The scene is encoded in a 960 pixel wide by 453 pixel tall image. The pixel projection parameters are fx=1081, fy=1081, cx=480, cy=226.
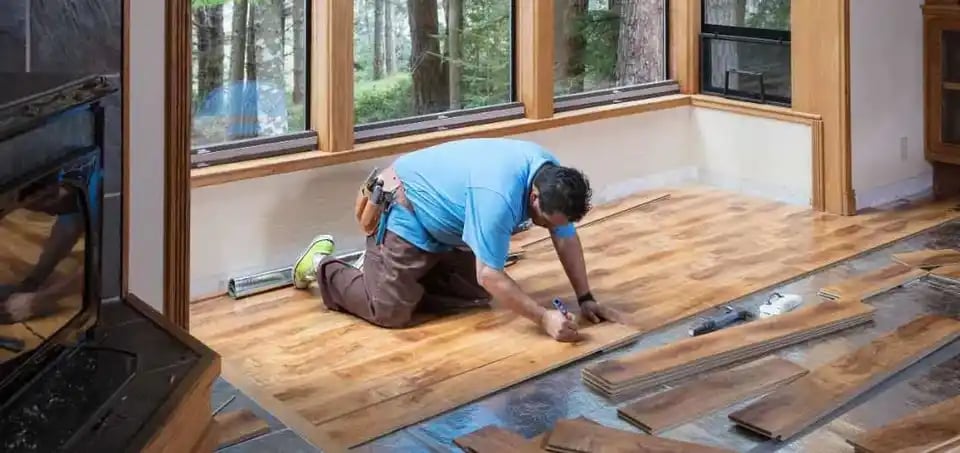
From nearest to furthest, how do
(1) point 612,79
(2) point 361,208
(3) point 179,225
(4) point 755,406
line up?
(3) point 179,225 → (4) point 755,406 → (2) point 361,208 → (1) point 612,79

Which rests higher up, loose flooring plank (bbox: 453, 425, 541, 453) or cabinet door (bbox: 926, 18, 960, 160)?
cabinet door (bbox: 926, 18, 960, 160)

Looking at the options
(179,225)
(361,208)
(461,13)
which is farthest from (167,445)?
(461,13)

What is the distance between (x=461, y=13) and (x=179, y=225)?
2631 mm

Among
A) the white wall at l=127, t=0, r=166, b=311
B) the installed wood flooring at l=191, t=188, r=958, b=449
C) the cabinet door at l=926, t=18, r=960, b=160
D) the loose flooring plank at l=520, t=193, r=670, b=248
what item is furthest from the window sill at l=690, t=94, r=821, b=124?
the white wall at l=127, t=0, r=166, b=311

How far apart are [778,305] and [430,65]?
6.71 feet

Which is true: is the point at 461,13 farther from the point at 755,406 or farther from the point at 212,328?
the point at 755,406

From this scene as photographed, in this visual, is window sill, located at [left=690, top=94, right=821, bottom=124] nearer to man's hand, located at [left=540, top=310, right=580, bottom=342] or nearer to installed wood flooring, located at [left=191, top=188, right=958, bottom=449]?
installed wood flooring, located at [left=191, top=188, right=958, bottom=449]

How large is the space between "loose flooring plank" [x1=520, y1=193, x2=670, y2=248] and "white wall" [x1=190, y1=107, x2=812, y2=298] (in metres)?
0.12

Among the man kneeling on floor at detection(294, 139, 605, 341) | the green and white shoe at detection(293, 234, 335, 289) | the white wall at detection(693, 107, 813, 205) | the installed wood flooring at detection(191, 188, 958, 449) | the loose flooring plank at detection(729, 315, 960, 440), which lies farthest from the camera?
the white wall at detection(693, 107, 813, 205)

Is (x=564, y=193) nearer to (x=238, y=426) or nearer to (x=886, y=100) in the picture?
(x=238, y=426)

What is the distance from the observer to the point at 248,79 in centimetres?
444

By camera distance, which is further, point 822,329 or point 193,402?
point 822,329

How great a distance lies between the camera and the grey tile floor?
2850mm

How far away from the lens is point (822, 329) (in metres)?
3.62
